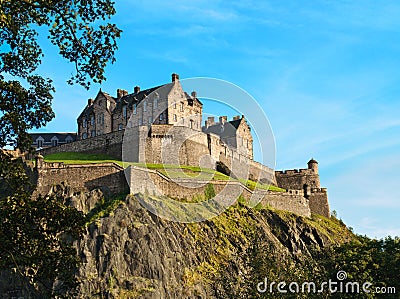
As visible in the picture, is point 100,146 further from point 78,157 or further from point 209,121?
point 209,121

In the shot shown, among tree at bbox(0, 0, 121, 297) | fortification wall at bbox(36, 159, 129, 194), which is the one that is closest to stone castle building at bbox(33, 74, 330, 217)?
fortification wall at bbox(36, 159, 129, 194)

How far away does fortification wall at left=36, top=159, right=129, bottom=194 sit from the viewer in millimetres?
44469

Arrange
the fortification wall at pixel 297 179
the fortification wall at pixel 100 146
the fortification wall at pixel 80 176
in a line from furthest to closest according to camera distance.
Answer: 1. the fortification wall at pixel 297 179
2. the fortification wall at pixel 100 146
3. the fortification wall at pixel 80 176

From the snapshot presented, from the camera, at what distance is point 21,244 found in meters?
13.5

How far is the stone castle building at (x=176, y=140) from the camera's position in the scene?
5569 cm

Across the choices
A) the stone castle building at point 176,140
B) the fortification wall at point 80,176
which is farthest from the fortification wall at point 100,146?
the fortification wall at point 80,176

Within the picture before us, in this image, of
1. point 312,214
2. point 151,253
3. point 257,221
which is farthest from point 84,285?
point 312,214

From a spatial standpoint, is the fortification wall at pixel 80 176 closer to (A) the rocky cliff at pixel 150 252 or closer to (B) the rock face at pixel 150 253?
(A) the rocky cliff at pixel 150 252

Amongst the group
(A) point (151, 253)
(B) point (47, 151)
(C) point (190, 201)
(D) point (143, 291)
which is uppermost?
(B) point (47, 151)

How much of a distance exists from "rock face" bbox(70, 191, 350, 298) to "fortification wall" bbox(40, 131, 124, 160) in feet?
44.4

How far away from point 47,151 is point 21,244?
161ft

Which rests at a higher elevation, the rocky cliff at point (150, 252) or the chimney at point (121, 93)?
the chimney at point (121, 93)

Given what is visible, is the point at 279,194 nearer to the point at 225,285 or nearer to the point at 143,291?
the point at 143,291

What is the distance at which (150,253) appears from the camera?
129ft
